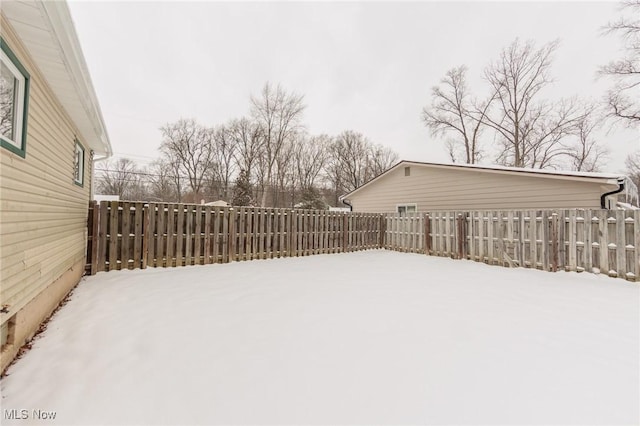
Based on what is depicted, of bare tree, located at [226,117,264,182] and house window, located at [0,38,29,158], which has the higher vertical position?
bare tree, located at [226,117,264,182]

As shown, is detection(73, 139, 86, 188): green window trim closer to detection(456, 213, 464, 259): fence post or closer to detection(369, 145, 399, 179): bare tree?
detection(456, 213, 464, 259): fence post

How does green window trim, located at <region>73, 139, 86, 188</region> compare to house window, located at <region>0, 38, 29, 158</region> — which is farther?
green window trim, located at <region>73, 139, 86, 188</region>

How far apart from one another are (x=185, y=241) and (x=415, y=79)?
66.1 feet

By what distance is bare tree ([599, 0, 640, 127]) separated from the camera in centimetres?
1288

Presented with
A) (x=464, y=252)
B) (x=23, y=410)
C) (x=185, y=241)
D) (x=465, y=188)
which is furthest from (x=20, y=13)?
(x=465, y=188)

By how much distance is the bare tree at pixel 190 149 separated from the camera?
31781 millimetres

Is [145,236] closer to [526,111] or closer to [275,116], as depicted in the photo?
[275,116]

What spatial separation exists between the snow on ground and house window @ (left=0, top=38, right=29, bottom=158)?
6.08ft

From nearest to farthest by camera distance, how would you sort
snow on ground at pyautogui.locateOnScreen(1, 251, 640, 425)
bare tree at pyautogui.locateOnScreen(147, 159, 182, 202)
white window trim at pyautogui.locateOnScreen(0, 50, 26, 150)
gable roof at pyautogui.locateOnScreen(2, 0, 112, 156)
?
snow on ground at pyautogui.locateOnScreen(1, 251, 640, 425) → gable roof at pyautogui.locateOnScreen(2, 0, 112, 156) → white window trim at pyautogui.locateOnScreen(0, 50, 26, 150) → bare tree at pyautogui.locateOnScreen(147, 159, 182, 202)

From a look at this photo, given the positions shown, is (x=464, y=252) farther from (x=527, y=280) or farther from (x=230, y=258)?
(x=230, y=258)

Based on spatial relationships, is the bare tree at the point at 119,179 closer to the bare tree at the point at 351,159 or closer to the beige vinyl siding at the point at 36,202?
the bare tree at the point at 351,159

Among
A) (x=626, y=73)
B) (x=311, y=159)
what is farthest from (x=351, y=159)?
(x=626, y=73)

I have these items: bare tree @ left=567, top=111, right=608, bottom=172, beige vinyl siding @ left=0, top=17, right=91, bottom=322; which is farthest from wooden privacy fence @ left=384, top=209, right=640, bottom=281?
bare tree @ left=567, top=111, right=608, bottom=172

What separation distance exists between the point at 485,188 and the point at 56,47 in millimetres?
11624
